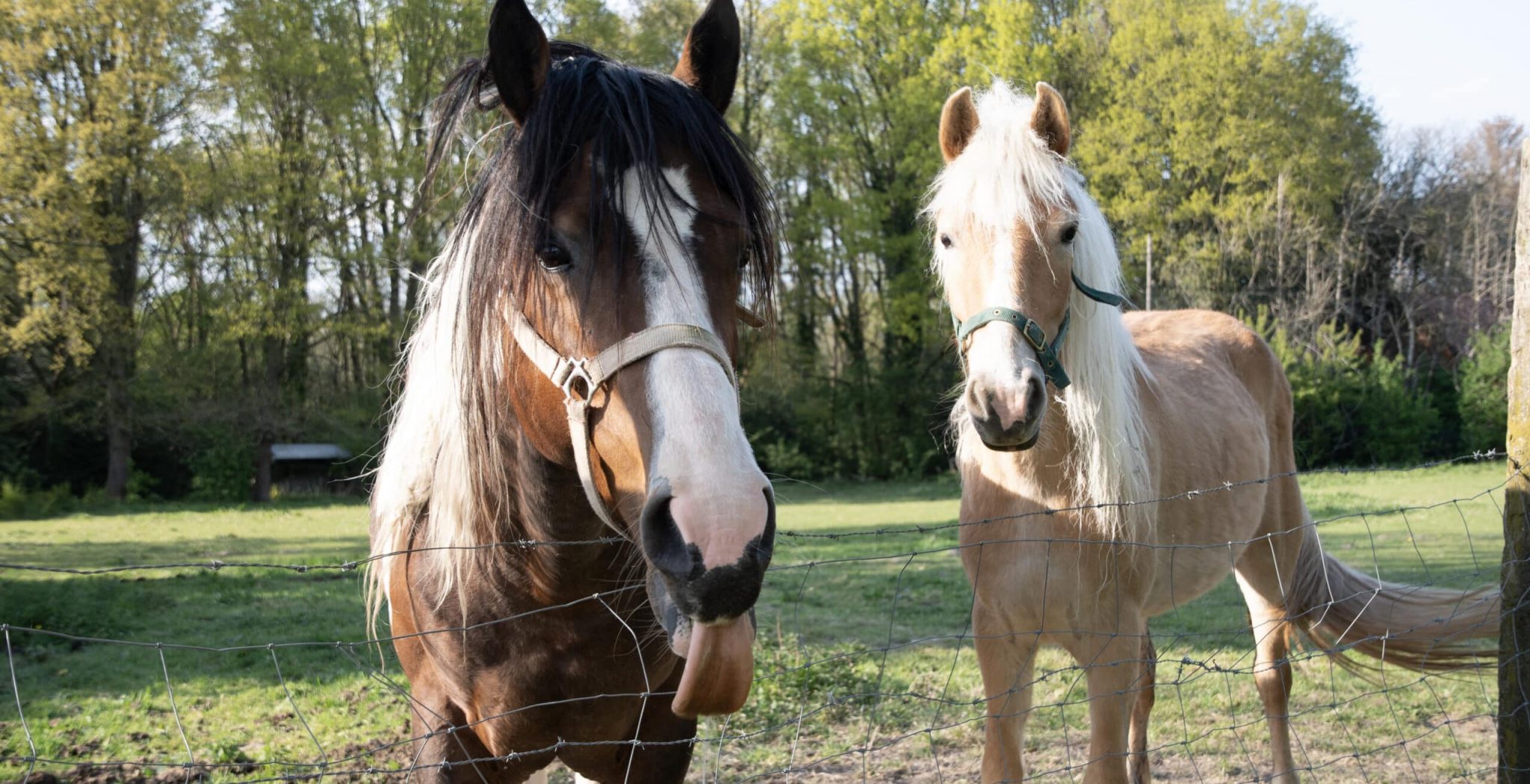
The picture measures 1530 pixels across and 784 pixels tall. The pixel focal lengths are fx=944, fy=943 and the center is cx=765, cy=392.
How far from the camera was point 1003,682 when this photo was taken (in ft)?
9.48

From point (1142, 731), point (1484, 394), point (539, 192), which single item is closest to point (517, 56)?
point (539, 192)

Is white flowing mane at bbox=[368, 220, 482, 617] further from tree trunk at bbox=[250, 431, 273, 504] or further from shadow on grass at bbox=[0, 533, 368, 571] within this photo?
tree trunk at bbox=[250, 431, 273, 504]

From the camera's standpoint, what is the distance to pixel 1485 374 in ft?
66.5

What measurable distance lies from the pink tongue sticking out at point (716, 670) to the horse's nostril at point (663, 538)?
0.32ft

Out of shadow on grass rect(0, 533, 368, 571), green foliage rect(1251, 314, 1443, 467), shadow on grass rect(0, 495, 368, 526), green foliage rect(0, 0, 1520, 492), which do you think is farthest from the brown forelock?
green foliage rect(1251, 314, 1443, 467)

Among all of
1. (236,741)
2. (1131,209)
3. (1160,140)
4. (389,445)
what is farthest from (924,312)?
(389,445)

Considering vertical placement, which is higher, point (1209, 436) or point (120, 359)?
point (120, 359)

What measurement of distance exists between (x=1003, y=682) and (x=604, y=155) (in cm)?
212

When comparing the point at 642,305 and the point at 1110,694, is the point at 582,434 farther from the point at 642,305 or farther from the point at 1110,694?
the point at 1110,694

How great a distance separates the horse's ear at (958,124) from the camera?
9.57 feet

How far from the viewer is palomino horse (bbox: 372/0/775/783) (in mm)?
1321

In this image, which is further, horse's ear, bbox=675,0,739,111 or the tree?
the tree

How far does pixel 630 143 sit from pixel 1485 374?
80.2 feet

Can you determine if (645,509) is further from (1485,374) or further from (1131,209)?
(1485,374)
